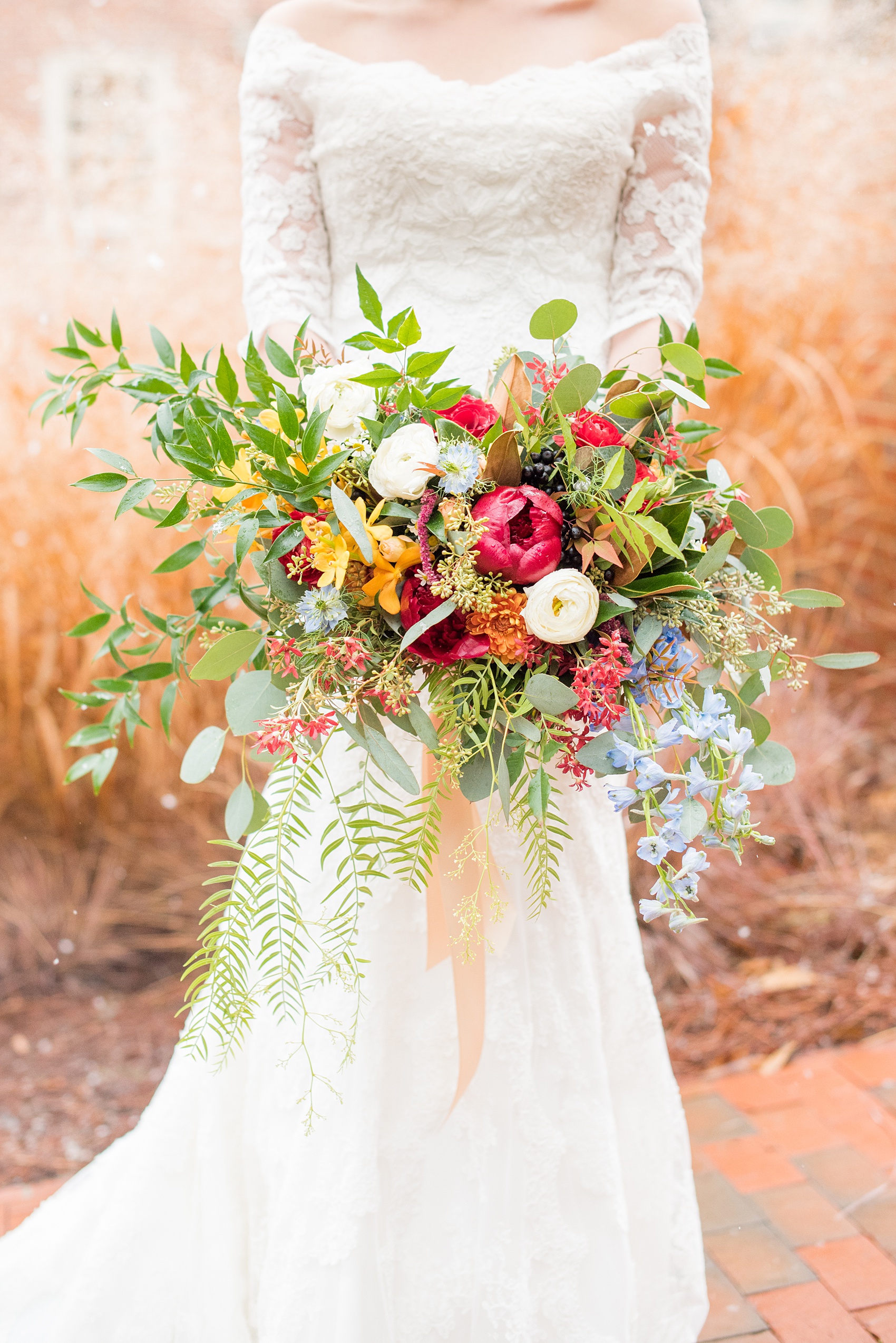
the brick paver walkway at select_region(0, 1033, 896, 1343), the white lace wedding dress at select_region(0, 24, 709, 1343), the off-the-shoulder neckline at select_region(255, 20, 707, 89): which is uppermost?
the off-the-shoulder neckline at select_region(255, 20, 707, 89)

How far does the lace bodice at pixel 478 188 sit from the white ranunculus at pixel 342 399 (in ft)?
1.33

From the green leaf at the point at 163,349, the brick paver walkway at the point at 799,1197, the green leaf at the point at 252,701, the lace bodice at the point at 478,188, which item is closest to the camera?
the green leaf at the point at 252,701

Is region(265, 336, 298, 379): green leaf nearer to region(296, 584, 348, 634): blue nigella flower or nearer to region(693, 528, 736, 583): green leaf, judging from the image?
region(296, 584, 348, 634): blue nigella flower

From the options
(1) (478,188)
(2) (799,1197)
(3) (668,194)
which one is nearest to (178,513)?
(1) (478,188)

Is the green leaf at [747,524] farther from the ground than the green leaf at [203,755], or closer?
farther from the ground

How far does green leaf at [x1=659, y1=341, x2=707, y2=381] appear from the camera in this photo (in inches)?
38.0

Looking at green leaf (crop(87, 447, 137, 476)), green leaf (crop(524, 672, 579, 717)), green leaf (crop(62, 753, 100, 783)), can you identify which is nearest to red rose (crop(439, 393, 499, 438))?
green leaf (crop(524, 672, 579, 717))

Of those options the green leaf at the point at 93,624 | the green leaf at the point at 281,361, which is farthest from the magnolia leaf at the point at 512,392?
the green leaf at the point at 93,624

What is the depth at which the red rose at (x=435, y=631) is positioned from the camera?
3.05ft

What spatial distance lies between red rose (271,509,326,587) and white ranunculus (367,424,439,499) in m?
0.07

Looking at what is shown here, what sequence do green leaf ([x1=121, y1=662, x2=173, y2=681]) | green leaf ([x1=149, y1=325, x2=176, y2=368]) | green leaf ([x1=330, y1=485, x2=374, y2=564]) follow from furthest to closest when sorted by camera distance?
green leaf ([x1=121, y1=662, x2=173, y2=681]), green leaf ([x1=149, y1=325, x2=176, y2=368]), green leaf ([x1=330, y1=485, x2=374, y2=564])

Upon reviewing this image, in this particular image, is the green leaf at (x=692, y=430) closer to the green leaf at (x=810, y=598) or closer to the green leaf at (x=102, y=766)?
the green leaf at (x=810, y=598)

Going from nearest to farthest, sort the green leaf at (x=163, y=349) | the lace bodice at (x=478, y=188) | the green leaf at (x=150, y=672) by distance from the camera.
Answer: the green leaf at (x=163, y=349) < the lace bodice at (x=478, y=188) < the green leaf at (x=150, y=672)

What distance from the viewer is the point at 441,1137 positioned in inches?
51.2
